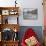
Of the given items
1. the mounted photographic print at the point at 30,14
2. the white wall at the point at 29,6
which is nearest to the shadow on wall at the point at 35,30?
the white wall at the point at 29,6

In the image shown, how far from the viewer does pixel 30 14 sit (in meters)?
5.42

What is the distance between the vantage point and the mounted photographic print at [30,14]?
5.40 metres

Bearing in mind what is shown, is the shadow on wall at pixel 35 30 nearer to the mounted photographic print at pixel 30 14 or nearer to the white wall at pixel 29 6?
the white wall at pixel 29 6

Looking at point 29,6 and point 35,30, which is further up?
point 29,6

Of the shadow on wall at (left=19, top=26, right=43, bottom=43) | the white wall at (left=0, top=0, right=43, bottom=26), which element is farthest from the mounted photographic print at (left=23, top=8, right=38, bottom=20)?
the shadow on wall at (left=19, top=26, right=43, bottom=43)

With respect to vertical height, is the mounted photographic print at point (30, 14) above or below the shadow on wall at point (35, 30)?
above

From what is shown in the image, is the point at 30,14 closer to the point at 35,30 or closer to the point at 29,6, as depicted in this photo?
the point at 29,6

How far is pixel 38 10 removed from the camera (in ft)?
17.8

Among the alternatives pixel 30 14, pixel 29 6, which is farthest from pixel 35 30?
pixel 29 6

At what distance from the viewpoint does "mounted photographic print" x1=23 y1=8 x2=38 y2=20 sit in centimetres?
540

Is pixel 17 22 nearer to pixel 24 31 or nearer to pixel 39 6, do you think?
pixel 24 31

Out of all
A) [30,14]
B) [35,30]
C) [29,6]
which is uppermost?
[29,6]

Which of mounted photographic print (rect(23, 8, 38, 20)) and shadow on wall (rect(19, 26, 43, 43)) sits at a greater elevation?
mounted photographic print (rect(23, 8, 38, 20))

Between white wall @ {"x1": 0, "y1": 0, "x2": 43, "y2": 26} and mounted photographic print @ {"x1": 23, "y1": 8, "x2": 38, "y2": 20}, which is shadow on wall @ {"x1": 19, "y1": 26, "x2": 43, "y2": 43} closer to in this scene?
white wall @ {"x1": 0, "y1": 0, "x2": 43, "y2": 26}
